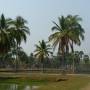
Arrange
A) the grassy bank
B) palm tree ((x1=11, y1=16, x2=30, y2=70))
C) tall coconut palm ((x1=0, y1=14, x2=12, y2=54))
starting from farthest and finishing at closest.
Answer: palm tree ((x1=11, y1=16, x2=30, y2=70)) < tall coconut palm ((x1=0, y1=14, x2=12, y2=54)) < the grassy bank

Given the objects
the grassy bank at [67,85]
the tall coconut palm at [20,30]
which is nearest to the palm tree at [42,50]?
the tall coconut palm at [20,30]

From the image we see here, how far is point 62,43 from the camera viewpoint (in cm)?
6053

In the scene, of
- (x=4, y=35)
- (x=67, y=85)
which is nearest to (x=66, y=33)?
(x=4, y=35)

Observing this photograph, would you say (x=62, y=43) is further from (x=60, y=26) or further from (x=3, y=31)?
(x=3, y=31)

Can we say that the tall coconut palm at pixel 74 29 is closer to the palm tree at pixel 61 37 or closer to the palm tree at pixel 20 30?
the palm tree at pixel 61 37

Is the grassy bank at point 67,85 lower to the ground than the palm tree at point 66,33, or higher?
lower

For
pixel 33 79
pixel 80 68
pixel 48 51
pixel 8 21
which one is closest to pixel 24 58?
pixel 48 51

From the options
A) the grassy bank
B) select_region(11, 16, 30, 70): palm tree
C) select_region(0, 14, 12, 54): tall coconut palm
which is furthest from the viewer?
select_region(11, 16, 30, 70): palm tree

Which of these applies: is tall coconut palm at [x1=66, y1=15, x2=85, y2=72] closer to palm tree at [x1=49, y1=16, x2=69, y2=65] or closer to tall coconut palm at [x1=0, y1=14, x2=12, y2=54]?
palm tree at [x1=49, y1=16, x2=69, y2=65]

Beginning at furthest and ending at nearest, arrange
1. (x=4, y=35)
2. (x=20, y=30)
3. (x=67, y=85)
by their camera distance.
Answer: (x=20, y=30), (x=4, y=35), (x=67, y=85)

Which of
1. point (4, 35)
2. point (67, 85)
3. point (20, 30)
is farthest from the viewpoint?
point (20, 30)

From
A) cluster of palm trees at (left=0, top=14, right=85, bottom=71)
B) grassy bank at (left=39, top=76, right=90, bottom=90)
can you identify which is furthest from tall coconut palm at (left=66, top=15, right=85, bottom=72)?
grassy bank at (left=39, top=76, right=90, bottom=90)

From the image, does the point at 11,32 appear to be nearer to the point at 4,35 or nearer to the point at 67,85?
the point at 4,35

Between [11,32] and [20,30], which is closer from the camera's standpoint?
[11,32]
